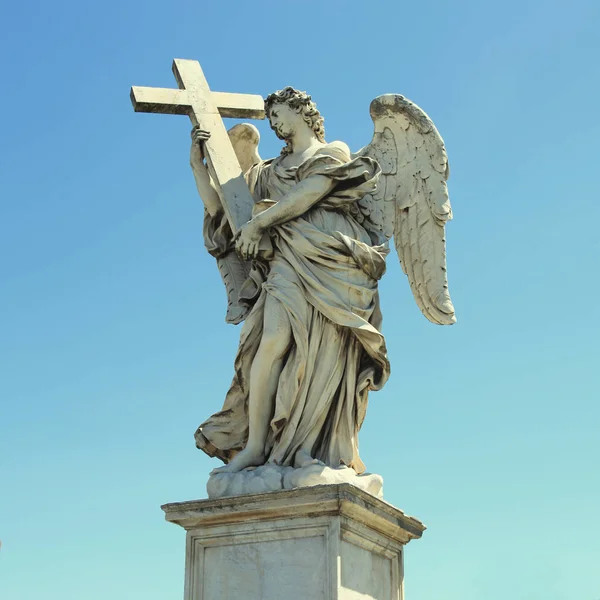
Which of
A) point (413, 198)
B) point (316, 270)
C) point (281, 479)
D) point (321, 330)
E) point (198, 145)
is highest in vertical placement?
point (198, 145)

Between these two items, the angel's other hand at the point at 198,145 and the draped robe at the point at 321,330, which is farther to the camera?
the angel's other hand at the point at 198,145

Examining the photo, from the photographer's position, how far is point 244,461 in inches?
331

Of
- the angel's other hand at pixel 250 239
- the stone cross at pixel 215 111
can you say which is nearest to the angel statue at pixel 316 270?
the angel's other hand at pixel 250 239

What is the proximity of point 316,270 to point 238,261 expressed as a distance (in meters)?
1.06

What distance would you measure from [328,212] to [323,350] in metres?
1.10

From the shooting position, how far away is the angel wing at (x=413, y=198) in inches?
361

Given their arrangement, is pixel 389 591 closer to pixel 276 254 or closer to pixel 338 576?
pixel 338 576

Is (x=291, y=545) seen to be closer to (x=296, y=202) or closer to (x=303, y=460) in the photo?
(x=303, y=460)

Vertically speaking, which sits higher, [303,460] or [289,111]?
[289,111]

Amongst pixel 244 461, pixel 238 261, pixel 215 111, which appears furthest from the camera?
pixel 215 111

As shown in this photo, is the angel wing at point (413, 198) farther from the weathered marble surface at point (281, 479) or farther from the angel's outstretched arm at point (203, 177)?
the weathered marble surface at point (281, 479)

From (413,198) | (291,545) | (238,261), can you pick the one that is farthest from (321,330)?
(291,545)

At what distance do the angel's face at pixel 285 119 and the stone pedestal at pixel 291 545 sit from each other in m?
2.95

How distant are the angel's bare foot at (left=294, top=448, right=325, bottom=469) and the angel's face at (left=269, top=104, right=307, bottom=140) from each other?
8.38ft
